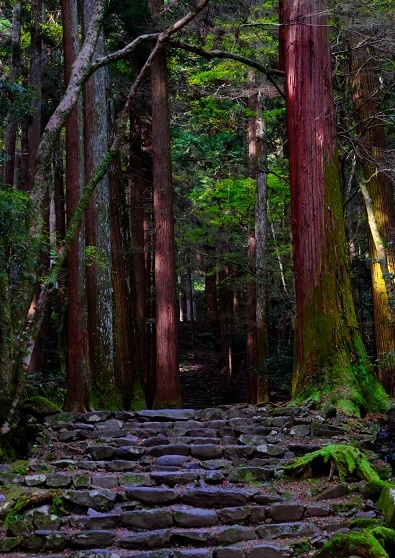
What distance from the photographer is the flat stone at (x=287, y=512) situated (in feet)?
18.2

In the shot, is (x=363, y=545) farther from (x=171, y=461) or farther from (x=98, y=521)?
(x=171, y=461)

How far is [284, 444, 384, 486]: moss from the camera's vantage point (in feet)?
20.3

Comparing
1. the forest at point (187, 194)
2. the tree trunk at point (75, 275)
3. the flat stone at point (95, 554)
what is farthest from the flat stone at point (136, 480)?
the tree trunk at point (75, 275)

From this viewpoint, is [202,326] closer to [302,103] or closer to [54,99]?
[54,99]

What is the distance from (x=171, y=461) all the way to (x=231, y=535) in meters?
2.06

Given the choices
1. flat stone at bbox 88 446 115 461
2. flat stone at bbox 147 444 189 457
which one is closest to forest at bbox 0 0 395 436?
flat stone at bbox 88 446 115 461

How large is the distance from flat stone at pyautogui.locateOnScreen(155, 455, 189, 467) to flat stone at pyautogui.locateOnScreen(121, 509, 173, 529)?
1.54 m

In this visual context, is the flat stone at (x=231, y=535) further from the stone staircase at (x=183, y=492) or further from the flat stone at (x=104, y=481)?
the flat stone at (x=104, y=481)

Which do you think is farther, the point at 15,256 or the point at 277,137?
the point at 277,137

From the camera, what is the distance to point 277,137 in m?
22.7

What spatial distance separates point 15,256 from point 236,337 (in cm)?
2232

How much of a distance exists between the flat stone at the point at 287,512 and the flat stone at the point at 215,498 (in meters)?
0.38

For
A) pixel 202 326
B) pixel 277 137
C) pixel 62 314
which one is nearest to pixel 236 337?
pixel 202 326

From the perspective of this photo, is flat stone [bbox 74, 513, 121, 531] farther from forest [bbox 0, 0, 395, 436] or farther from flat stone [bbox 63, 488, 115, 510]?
forest [bbox 0, 0, 395, 436]
